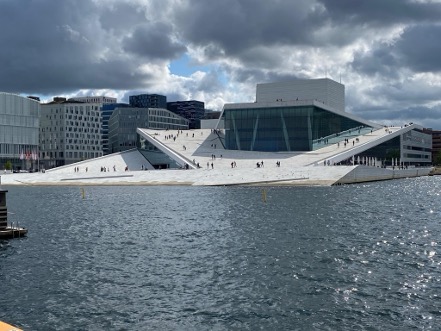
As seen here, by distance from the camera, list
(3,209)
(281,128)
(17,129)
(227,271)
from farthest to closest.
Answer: (17,129), (281,128), (3,209), (227,271)

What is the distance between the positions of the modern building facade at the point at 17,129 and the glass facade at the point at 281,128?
5917 centimetres

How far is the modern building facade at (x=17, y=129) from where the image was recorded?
143 m

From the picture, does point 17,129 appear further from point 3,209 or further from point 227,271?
point 227,271

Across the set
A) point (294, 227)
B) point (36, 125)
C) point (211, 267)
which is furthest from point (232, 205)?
point (36, 125)

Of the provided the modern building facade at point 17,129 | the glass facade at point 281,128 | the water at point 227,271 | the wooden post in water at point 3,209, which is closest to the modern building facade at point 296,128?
the glass facade at point 281,128

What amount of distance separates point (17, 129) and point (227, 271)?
133535mm

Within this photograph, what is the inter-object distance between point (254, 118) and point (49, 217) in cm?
6789

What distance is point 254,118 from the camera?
4262 inches

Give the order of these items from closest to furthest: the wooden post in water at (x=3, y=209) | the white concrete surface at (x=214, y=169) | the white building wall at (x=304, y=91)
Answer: the wooden post in water at (x=3, y=209), the white concrete surface at (x=214, y=169), the white building wall at (x=304, y=91)

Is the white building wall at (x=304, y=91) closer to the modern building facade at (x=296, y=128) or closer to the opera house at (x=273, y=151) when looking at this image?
the opera house at (x=273, y=151)

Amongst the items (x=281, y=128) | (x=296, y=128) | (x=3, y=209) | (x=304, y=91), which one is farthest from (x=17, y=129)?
(x=3, y=209)

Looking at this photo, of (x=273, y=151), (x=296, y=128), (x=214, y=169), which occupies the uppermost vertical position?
(x=296, y=128)

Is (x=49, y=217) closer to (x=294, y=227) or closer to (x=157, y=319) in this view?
(x=294, y=227)

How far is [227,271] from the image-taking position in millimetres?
24469
